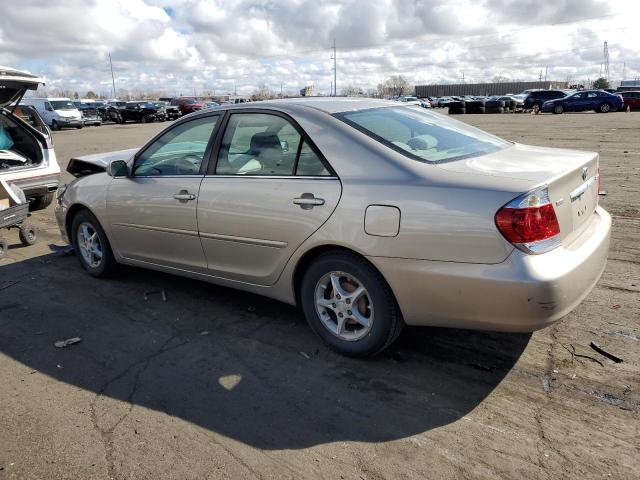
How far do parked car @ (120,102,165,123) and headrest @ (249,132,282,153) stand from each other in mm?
38696

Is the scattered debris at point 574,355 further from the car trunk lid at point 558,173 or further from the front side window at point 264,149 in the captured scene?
the front side window at point 264,149

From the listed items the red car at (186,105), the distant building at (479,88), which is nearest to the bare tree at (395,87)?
the distant building at (479,88)

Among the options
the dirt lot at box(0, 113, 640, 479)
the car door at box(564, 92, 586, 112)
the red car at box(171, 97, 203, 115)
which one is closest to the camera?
the dirt lot at box(0, 113, 640, 479)

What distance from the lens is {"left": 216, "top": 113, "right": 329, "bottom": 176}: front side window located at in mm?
3619

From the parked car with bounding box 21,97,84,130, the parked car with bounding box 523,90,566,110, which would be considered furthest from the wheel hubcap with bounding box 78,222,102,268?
the parked car with bounding box 523,90,566,110

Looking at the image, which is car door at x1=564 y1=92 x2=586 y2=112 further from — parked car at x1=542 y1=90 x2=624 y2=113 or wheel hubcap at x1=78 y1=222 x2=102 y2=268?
wheel hubcap at x1=78 y1=222 x2=102 y2=268

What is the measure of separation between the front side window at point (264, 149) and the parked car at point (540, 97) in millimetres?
39855

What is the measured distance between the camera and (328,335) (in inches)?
142

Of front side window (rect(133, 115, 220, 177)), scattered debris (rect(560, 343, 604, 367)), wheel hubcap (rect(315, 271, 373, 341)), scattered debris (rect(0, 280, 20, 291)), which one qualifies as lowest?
scattered debris (rect(560, 343, 604, 367))

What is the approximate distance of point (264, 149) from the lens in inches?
154

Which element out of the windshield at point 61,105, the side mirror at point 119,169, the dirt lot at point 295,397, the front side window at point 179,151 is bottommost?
the dirt lot at point 295,397

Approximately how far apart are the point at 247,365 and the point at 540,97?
41.5 m

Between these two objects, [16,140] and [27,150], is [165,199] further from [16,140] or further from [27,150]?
[16,140]

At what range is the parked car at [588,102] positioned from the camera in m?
33.5
